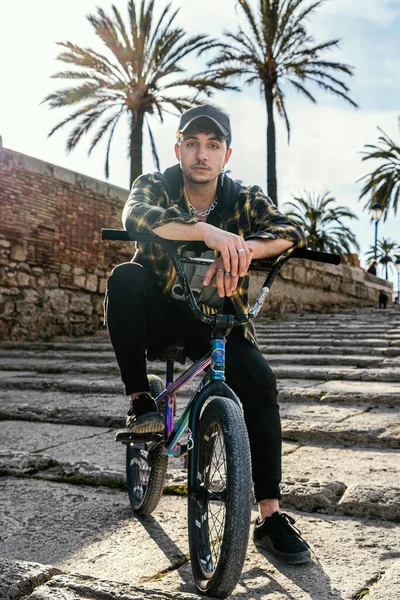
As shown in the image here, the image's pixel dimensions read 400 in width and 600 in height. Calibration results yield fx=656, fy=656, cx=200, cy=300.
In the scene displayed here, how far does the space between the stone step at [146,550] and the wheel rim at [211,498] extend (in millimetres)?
101

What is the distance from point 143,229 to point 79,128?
44.4 ft

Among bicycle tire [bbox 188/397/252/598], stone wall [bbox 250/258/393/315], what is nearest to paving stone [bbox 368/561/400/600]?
bicycle tire [bbox 188/397/252/598]

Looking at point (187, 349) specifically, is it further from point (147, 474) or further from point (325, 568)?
point (325, 568)

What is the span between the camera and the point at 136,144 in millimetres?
14734

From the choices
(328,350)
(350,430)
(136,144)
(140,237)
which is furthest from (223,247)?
(136,144)

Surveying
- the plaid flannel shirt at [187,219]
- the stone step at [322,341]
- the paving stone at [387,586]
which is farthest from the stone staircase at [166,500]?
the stone step at [322,341]

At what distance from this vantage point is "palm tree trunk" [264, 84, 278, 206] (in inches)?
663

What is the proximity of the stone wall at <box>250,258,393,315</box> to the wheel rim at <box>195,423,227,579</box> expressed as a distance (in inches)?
407

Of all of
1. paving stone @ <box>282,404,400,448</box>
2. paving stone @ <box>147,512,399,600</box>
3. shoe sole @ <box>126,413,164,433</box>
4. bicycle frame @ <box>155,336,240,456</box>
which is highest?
bicycle frame @ <box>155,336,240,456</box>

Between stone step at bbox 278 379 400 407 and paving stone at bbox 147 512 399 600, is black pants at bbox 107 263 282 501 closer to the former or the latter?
paving stone at bbox 147 512 399 600

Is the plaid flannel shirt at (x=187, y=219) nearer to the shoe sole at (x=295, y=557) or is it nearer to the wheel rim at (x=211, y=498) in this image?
the wheel rim at (x=211, y=498)

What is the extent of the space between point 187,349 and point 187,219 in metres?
0.51

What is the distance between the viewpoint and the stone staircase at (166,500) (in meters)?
1.76

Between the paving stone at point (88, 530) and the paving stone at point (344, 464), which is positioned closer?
the paving stone at point (88, 530)
